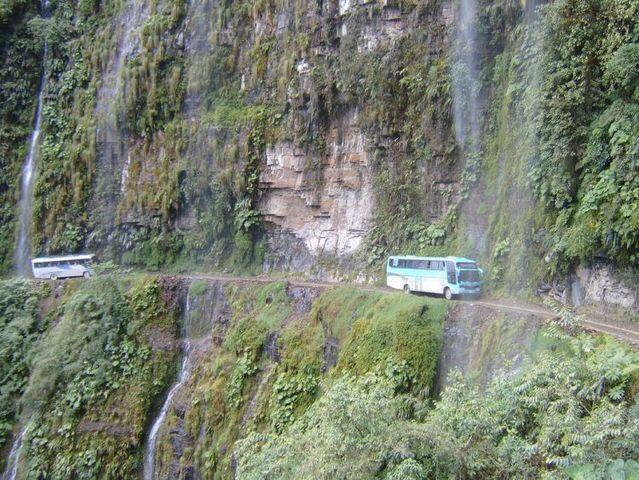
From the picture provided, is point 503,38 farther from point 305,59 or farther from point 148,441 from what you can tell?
point 148,441

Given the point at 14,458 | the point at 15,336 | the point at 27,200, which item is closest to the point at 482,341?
the point at 14,458

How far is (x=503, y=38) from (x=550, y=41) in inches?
114

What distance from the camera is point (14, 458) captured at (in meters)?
16.1

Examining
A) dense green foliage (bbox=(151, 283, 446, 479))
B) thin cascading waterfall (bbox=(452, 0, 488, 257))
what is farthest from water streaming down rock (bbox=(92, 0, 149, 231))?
thin cascading waterfall (bbox=(452, 0, 488, 257))

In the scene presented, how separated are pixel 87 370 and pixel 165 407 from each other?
2.95 meters

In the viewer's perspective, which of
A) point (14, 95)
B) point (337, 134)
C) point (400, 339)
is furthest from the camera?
point (14, 95)

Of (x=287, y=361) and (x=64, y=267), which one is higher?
(x=64, y=267)

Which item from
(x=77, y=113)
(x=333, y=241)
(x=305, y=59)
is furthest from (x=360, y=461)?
(x=77, y=113)

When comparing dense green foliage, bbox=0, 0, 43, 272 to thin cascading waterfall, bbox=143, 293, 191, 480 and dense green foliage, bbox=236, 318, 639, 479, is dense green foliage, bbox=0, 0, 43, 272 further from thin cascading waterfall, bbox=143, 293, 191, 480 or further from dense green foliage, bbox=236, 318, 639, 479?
dense green foliage, bbox=236, 318, 639, 479

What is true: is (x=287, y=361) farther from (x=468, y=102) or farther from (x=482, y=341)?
(x=468, y=102)

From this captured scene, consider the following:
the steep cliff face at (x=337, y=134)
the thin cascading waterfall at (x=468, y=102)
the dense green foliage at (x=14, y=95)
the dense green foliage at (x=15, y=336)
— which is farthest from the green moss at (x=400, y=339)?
the dense green foliage at (x=14, y=95)

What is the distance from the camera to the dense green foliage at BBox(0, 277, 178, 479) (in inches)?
605

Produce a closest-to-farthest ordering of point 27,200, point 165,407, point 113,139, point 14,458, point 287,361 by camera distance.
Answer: point 287,361 < point 14,458 < point 165,407 < point 113,139 < point 27,200

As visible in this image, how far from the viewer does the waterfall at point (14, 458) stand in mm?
15742
